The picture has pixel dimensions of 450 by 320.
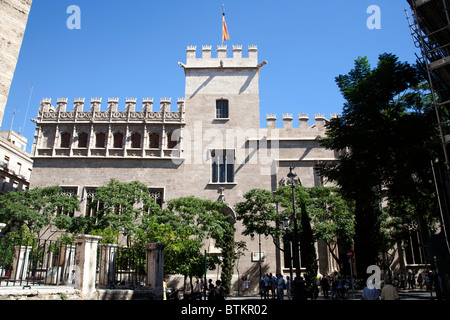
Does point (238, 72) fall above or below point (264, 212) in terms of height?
above

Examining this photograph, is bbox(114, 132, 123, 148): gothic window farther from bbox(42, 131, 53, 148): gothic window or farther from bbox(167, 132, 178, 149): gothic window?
bbox(42, 131, 53, 148): gothic window

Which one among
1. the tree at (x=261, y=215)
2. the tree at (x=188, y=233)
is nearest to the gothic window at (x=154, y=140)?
the tree at (x=188, y=233)

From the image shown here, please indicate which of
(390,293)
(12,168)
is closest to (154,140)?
(12,168)

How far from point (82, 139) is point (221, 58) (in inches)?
573

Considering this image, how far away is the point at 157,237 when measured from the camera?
19047mm

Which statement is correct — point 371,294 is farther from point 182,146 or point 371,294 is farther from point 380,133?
point 182,146

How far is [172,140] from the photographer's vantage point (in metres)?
29.4

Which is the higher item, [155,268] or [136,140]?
[136,140]

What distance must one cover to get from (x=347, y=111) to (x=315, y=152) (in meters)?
13.1

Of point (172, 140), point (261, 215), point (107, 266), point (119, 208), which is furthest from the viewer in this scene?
point (172, 140)

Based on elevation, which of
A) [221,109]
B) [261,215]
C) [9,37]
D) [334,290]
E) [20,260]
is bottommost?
[334,290]

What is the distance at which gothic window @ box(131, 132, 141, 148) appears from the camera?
2962 centimetres
